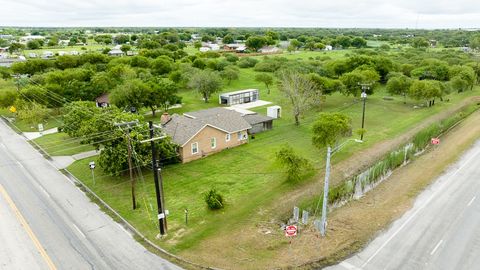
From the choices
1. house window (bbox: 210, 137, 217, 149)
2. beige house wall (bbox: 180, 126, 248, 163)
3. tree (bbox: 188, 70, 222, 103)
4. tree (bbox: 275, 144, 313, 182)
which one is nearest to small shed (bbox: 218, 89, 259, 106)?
tree (bbox: 188, 70, 222, 103)

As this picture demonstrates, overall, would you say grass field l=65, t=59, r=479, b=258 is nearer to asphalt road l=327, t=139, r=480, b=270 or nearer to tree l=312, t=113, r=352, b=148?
tree l=312, t=113, r=352, b=148

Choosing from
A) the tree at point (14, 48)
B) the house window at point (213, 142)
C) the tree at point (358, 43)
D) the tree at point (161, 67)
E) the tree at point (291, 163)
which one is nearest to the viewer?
the tree at point (291, 163)

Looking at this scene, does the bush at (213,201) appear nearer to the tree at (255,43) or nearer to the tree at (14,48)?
the tree at (255,43)

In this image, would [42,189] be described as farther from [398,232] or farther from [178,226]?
[398,232]

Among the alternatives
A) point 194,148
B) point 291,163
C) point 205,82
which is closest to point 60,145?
point 194,148

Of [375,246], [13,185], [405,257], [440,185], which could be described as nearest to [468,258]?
[405,257]

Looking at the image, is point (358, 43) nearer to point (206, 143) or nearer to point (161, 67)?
point (161, 67)

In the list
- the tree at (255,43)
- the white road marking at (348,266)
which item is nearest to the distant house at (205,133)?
the white road marking at (348,266)
